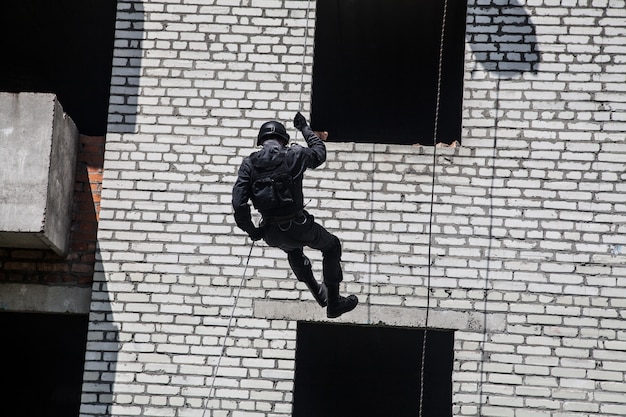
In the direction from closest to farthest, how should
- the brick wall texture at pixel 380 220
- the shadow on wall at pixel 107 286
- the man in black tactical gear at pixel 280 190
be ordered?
1. the man in black tactical gear at pixel 280 190
2. the brick wall texture at pixel 380 220
3. the shadow on wall at pixel 107 286

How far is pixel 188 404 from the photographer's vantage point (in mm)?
8219

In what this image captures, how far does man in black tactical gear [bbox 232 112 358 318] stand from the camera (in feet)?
23.9

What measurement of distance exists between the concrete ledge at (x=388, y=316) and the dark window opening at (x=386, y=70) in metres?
3.01

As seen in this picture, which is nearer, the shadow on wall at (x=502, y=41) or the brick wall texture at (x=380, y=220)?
the brick wall texture at (x=380, y=220)

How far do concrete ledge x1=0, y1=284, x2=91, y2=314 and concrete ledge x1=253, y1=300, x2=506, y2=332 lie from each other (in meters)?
1.47

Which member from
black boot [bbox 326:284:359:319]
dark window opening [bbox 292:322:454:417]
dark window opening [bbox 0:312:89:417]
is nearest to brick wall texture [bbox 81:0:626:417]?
black boot [bbox 326:284:359:319]

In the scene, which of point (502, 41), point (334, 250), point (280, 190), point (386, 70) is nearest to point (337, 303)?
point (334, 250)

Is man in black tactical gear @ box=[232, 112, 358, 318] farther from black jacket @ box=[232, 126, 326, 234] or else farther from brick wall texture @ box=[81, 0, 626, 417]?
brick wall texture @ box=[81, 0, 626, 417]

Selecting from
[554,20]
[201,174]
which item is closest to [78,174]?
[201,174]

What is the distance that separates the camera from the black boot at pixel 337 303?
801 centimetres

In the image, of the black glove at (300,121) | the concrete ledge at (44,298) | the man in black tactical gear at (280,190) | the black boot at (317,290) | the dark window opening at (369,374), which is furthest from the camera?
the dark window opening at (369,374)

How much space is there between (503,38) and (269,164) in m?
2.59

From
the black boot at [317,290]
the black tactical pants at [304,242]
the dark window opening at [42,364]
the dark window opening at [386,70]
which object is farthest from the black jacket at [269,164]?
the dark window opening at [42,364]

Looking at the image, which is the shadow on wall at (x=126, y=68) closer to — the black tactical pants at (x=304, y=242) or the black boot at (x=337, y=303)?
the black tactical pants at (x=304, y=242)
